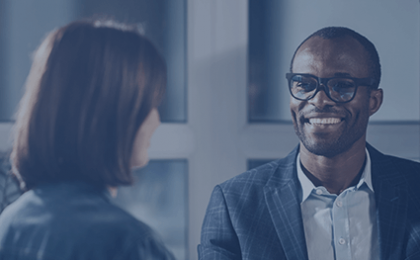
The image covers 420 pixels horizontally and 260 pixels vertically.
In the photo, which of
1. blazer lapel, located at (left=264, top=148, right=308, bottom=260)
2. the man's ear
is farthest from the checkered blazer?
the man's ear

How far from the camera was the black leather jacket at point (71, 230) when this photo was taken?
637mm

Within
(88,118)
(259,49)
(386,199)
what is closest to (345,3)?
(259,49)

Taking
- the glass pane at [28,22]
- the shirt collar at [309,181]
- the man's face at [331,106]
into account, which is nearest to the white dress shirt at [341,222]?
the shirt collar at [309,181]

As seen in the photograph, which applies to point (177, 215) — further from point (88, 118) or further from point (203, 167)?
point (88, 118)

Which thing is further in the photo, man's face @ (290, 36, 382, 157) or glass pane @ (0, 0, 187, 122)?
glass pane @ (0, 0, 187, 122)

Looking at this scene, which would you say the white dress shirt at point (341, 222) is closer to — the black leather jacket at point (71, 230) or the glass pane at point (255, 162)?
the glass pane at point (255, 162)

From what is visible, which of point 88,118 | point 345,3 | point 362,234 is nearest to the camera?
point 88,118

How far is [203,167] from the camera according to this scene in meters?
1.07

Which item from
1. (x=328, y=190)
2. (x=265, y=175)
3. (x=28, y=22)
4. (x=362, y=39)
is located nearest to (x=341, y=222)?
(x=328, y=190)

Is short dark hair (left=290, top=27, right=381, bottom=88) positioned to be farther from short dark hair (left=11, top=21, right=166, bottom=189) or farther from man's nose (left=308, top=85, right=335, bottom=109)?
short dark hair (left=11, top=21, right=166, bottom=189)

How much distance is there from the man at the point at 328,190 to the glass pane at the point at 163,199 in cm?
15

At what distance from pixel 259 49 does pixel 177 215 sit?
57 cm

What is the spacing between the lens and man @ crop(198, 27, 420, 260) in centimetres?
88

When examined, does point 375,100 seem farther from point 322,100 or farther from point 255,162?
point 255,162
